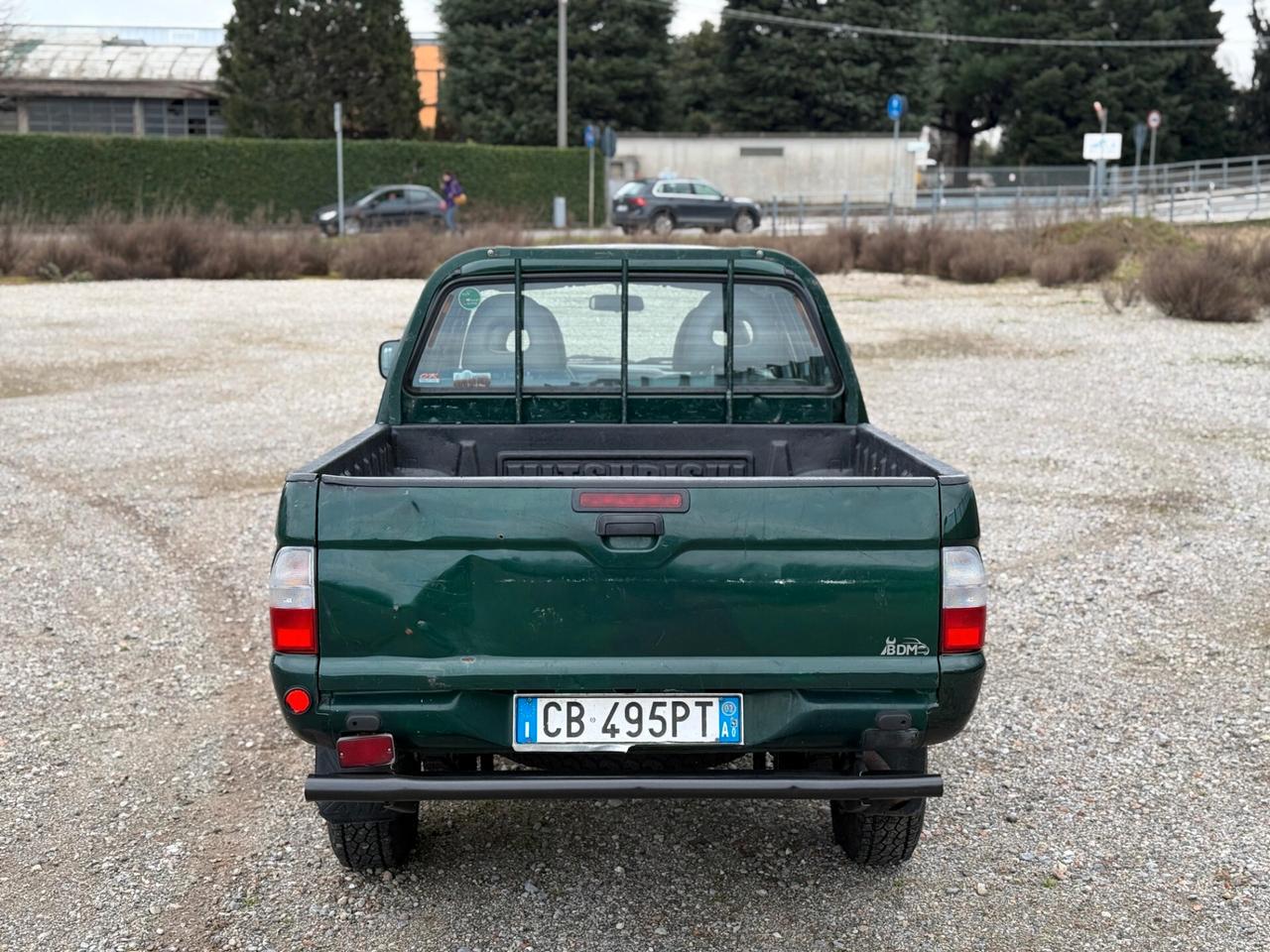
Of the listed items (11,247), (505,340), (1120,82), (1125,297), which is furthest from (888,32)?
(505,340)

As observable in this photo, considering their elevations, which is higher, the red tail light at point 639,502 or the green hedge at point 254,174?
the green hedge at point 254,174

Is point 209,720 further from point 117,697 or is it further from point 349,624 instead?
point 349,624

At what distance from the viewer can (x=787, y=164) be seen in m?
53.3

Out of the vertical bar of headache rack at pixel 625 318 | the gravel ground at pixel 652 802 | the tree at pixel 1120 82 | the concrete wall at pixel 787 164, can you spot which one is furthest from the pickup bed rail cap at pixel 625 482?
the tree at pixel 1120 82

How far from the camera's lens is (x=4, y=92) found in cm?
4856

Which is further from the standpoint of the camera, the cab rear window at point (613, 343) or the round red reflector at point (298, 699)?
the cab rear window at point (613, 343)

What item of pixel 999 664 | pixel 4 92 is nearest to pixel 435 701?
pixel 999 664

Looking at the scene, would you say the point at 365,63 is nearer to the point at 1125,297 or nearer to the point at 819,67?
the point at 819,67

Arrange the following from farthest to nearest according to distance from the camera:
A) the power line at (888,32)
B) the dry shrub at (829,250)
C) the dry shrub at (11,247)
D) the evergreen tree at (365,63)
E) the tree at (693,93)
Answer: the tree at (693,93), the power line at (888,32), the evergreen tree at (365,63), the dry shrub at (829,250), the dry shrub at (11,247)

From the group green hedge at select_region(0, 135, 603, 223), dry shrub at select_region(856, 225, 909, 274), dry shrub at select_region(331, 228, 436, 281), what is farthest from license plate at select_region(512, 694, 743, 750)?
green hedge at select_region(0, 135, 603, 223)

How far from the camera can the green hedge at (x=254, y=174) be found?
3600 cm

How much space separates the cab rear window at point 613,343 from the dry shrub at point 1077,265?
1986cm

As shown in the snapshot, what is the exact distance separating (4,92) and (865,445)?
167 ft

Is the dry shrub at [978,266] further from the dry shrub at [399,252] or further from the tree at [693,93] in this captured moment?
the tree at [693,93]
